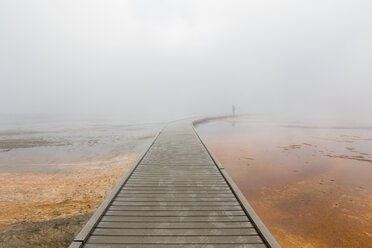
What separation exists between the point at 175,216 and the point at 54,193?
20.9 ft

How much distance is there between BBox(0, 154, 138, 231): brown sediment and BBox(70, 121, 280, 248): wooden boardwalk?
256 cm

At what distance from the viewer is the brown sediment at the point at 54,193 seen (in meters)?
5.71

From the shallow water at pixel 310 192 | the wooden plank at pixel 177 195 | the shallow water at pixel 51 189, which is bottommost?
the shallow water at pixel 310 192

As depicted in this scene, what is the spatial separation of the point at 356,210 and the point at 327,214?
1.15m

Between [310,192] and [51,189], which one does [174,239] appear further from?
[51,189]

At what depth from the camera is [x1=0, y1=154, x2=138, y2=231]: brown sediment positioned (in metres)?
5.71

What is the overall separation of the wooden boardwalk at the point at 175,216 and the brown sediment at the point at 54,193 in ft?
8.40

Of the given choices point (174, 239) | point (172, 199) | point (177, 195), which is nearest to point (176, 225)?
point (174, 239)

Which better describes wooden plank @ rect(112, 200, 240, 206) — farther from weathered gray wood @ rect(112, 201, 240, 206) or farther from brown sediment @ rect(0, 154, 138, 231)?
brown sediment @ rect(0, 154, 138, 231)

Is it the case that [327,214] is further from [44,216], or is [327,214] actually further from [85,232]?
[44,216]

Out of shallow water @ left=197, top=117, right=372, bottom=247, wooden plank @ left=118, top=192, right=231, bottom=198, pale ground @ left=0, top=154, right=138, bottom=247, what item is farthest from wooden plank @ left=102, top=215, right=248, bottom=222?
shallow water @ left=197, top=117, right=372, bottom=247

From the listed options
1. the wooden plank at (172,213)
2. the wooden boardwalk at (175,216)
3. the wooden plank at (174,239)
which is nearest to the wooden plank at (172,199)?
the wooden boardwalk at (175,216)

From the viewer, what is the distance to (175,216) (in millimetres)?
3516

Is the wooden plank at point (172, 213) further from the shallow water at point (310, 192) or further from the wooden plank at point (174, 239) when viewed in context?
the shallow water at point (310, 192)
